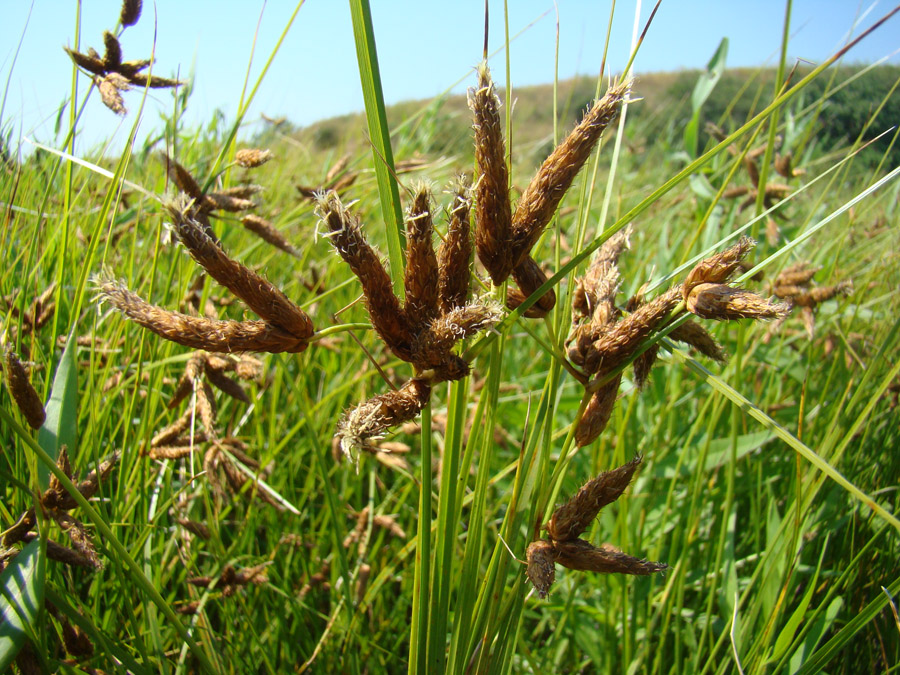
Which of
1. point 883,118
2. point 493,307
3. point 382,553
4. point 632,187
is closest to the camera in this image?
point 493,307

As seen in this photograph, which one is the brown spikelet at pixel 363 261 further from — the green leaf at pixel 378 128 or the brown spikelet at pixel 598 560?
the brown spikelet at pixel 598 560

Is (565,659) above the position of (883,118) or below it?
below

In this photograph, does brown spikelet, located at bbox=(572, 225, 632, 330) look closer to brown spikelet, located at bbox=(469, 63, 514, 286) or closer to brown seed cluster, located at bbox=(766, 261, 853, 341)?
brown spikelet, located at bbox=(469, 63, 514, 286)

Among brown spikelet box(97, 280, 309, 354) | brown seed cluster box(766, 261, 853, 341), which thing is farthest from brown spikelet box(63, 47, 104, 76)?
brown seed cluster box(766, 261, 853, 341)

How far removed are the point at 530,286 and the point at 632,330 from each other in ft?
0.42

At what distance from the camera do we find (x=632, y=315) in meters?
0.62

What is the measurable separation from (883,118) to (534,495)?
2554 mm

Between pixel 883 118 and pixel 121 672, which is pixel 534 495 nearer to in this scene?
pixel 121 672

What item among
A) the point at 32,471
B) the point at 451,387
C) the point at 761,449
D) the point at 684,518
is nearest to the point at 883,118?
the point at 761,449

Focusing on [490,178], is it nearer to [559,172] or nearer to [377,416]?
[559,172]

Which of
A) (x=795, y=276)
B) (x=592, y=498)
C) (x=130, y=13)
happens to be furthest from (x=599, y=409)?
(x=130, y=13)

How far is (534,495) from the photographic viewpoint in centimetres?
75

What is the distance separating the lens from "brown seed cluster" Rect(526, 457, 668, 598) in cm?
64

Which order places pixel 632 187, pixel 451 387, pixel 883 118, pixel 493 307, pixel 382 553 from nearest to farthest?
1. pixel 493 307
2. pixel 451 387
3. pixel 382 553
4. pixel 883 118
5. pixel 632 187
